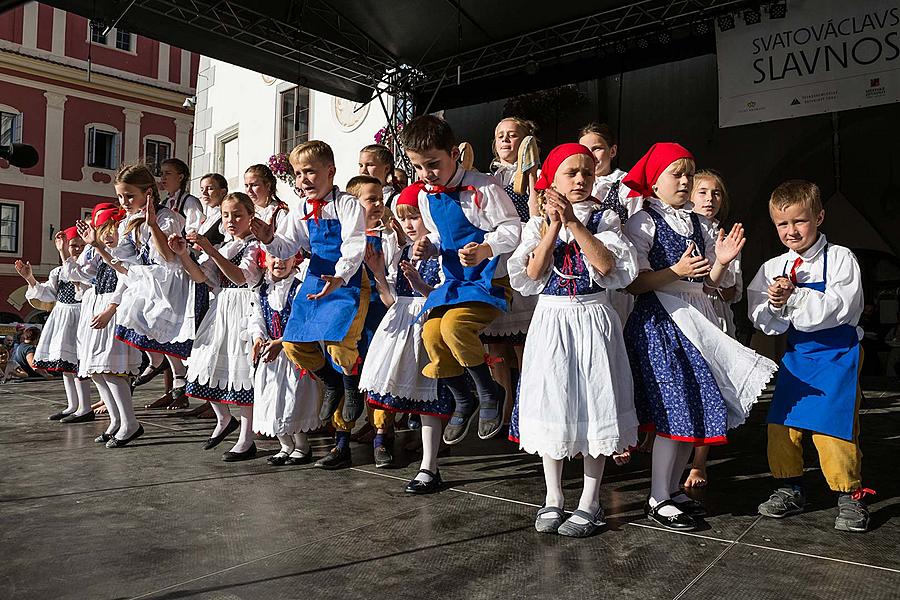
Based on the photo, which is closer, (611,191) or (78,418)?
(611,191)

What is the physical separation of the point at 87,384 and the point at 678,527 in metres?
4.61

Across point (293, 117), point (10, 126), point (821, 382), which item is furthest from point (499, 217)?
point (10, 126)

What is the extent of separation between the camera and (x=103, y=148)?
23.6 metres

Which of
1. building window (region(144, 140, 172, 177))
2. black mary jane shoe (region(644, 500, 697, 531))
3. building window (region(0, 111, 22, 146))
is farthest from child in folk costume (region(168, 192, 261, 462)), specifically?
building window (region(144, 140, 172, 177))

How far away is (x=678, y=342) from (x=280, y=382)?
6.93 ft

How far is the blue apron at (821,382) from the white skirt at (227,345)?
2711 mm

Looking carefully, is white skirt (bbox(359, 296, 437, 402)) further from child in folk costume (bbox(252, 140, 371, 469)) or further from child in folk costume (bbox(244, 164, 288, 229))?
child in folk costume (bbox(244, 164, 288, 229))

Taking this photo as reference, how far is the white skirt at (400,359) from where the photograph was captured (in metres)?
3.52

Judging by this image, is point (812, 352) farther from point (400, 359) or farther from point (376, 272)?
point (376, 272)

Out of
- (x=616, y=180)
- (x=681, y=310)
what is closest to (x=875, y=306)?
(x=616, y=180)

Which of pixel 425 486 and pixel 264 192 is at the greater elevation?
pixel 264 192

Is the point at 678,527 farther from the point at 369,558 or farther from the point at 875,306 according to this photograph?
the point at 875,306

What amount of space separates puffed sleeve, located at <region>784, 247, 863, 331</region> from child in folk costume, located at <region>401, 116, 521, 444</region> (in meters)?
1.16

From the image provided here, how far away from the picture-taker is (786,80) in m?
6.80
